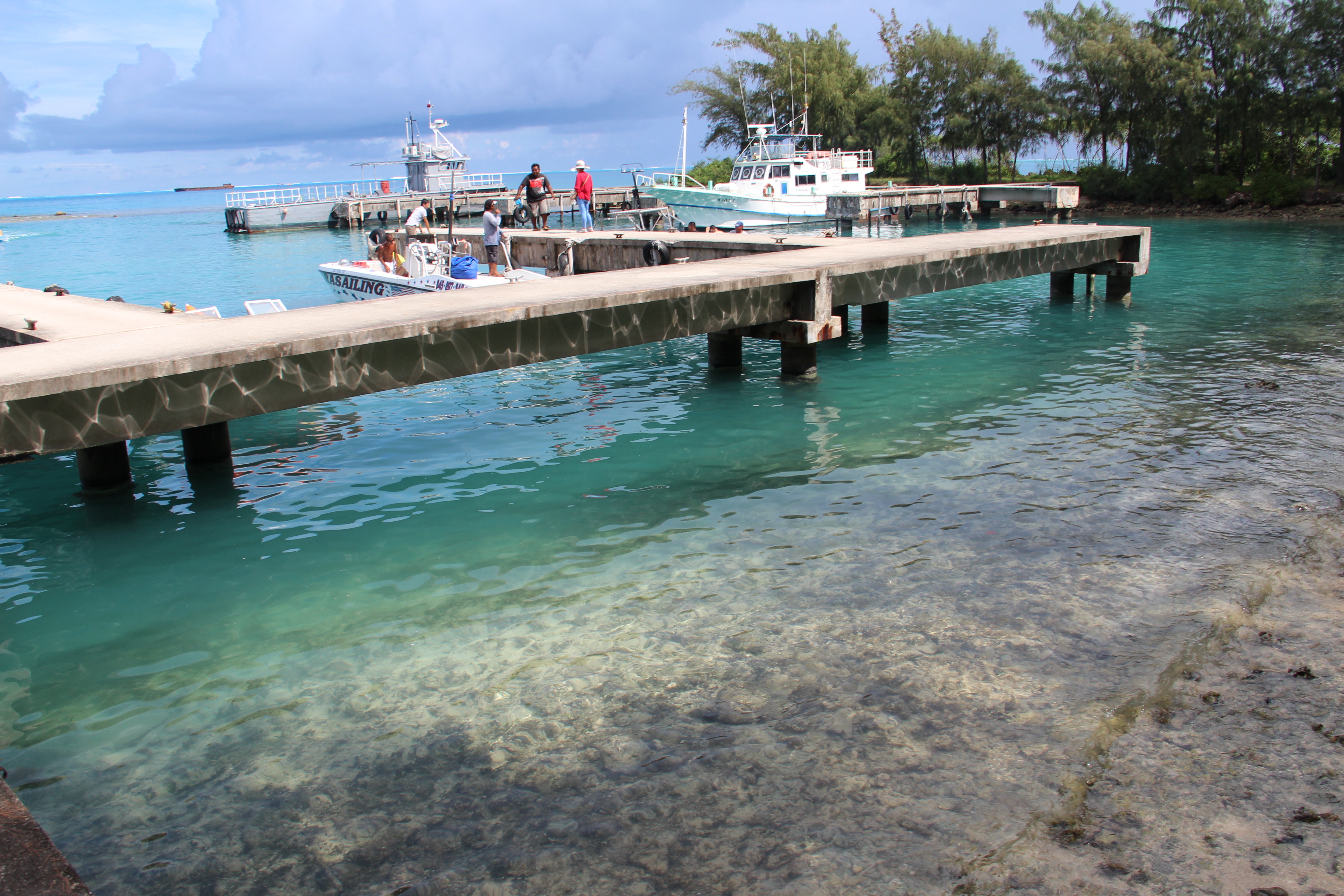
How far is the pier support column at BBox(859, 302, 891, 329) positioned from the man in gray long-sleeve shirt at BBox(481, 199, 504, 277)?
6.66 meters

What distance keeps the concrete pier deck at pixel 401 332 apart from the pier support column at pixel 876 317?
1.30m

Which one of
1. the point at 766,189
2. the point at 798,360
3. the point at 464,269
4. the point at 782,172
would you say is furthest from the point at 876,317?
the point at 782,172

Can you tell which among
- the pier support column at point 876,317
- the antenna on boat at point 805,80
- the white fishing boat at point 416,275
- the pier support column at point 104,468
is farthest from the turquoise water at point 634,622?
the antenna on boat at point 805,80

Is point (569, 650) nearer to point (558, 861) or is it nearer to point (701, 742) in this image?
point (701, 742)

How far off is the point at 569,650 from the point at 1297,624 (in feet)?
14.5

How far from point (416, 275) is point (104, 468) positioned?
9.14 m

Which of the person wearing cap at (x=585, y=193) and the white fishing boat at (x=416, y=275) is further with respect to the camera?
the person wearing cap at (x=585, y=193)

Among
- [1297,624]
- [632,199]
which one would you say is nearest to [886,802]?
[1297,624]

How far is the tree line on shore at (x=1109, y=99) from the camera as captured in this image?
1740 inches

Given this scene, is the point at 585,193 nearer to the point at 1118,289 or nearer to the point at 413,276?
the point at 413,276

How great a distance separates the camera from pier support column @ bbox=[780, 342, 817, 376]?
13.4 metres

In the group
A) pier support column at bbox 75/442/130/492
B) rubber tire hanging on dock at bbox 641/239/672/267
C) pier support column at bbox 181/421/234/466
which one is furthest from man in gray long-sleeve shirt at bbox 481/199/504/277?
pier support column at bbox 75/442/130/492

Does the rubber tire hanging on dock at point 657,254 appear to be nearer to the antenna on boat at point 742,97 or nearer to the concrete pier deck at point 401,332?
the concrete pier deck at point 401,332

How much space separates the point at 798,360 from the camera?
44.2 feet
